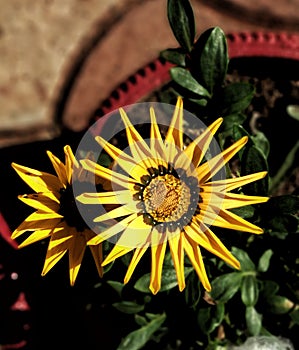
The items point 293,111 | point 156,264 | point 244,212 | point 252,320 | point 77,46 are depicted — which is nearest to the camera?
point 156,264

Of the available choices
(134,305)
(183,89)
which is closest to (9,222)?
(134,305)

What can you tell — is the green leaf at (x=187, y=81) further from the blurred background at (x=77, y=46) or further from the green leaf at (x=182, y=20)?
the blurred background at (x=77, y=46)

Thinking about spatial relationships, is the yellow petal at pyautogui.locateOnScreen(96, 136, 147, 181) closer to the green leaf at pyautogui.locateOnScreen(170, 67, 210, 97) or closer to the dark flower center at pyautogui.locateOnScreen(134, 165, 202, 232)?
the dark flower center at pyautogui.locateOnScreen(134, 165, 202, 232)

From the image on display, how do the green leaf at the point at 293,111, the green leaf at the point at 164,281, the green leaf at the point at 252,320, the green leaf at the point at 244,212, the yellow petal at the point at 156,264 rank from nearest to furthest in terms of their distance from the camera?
1. the yellow petal at the point at 156,264
2. the green leaf at the point at 244,212
3. the green leaf at the point at 164,281
4. the green leaf at the point at 252,320
5. the green leaf at the point at 293,111

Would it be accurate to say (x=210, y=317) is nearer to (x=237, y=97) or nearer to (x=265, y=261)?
(x=265, y=261)

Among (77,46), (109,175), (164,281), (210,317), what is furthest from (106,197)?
(77,46)


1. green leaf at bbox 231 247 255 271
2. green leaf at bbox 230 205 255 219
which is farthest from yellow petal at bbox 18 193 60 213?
green leaf at bbox 231 247 255 271

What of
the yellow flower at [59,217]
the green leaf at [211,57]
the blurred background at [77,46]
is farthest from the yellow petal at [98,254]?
the blurred background at [77,46]
